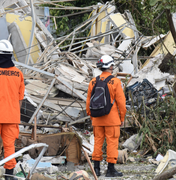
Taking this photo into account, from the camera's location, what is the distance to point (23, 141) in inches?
194

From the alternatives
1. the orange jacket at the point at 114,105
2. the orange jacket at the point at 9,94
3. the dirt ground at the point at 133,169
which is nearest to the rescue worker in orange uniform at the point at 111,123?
the orange jacket at the point at 114,105

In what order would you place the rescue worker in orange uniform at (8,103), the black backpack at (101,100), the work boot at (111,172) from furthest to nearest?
1. the work boot at (111,172)
2. the black backpack at (101,100)
3. the rescue worker in orange uniform at (8,103)

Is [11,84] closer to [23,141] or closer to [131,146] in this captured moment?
[23,141]

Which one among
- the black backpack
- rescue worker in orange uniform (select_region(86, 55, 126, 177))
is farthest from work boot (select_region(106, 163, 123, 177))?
the black backpack

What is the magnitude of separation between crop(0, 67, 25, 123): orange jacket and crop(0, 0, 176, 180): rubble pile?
57 centimetres

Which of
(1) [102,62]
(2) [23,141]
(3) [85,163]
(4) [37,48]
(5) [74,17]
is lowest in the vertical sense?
(3) [85,163]

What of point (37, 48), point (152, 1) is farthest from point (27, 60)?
point (152, 1)

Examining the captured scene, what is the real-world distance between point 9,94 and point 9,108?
18cm

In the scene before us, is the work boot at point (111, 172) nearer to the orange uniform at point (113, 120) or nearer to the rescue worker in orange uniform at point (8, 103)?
the orange uniform at point (113, 120)

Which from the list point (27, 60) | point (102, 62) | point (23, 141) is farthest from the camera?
point (27, 60)

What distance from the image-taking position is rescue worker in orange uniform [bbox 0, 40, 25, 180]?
3859 mm

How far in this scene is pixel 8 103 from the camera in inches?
154

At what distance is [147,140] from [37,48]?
687cm

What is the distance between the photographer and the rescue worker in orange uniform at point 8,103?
3859mm
